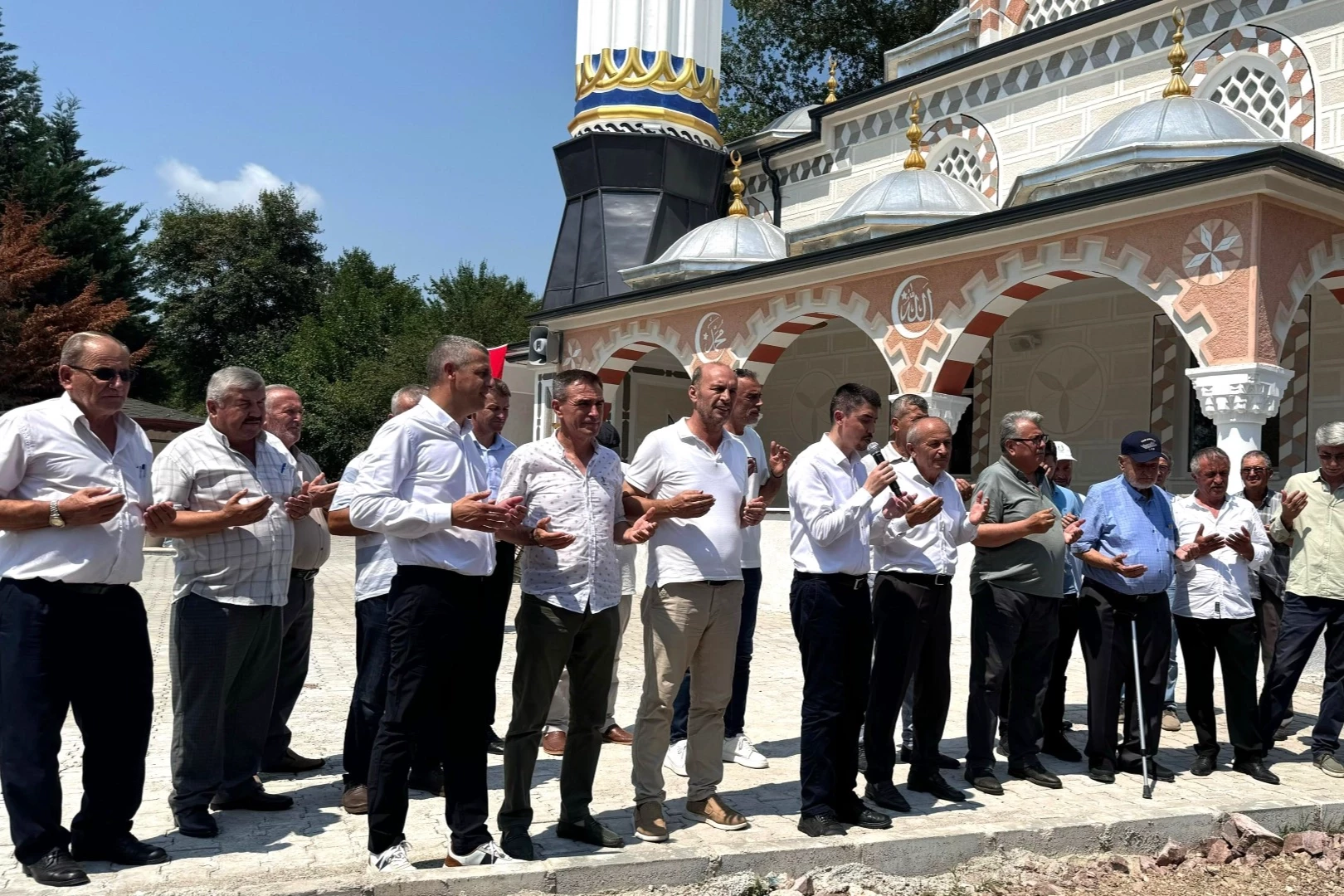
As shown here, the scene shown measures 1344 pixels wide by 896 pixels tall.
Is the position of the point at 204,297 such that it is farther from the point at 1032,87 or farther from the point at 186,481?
the point at 186,481

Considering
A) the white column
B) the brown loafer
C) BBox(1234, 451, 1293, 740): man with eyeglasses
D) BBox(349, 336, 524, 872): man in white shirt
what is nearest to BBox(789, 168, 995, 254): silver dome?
the white column

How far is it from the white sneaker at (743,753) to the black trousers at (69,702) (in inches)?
112

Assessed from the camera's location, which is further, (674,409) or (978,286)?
(674,409)

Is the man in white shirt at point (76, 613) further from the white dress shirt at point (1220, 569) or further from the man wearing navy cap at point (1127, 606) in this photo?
the white dress shirt at point (1220, 569)

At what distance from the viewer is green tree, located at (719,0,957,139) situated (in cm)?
3291

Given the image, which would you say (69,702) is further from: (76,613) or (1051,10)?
(1051,10)

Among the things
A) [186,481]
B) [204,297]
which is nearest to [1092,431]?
[186,481]

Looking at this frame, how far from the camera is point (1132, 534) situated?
581cm

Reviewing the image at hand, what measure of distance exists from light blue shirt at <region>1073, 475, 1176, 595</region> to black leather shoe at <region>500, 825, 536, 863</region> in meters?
3.29

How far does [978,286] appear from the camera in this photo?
445 inches

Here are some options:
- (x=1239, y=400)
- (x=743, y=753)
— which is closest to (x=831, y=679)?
(x=743, y=753)

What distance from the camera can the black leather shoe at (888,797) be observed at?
16.2ft

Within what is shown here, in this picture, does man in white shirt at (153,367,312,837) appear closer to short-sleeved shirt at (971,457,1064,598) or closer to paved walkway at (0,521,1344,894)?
paved walkway at (0,521,1344,894)

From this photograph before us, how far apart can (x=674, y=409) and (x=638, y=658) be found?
1151 cm
